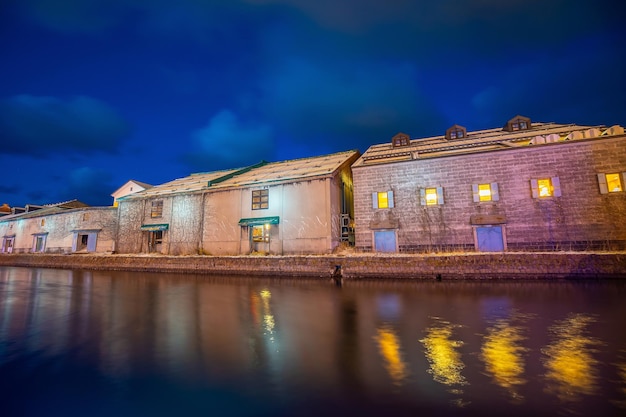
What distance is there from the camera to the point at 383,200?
19.6 m

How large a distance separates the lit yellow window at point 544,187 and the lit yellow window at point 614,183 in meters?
2.46

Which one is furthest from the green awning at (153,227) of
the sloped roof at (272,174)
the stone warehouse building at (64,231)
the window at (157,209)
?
the stone warehouse building at (64,231)

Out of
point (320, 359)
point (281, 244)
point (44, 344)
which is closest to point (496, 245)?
point (281, 244)

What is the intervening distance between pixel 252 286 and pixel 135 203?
2048cm

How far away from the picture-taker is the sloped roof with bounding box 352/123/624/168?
17.0 meters

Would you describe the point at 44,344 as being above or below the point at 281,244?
below

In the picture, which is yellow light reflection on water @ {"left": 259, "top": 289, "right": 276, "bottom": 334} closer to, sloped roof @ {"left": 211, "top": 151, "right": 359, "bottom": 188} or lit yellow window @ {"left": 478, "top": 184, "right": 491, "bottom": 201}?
sloped roof @ {"left": 211, "top": 151, "right": 359, "bottom": 188}

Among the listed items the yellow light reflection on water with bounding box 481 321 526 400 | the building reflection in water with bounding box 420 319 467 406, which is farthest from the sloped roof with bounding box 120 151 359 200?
Answer: the yellow light reflection on water with bounding box 481 321 526 400

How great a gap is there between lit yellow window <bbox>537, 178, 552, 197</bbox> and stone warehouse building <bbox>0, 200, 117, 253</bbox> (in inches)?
1455

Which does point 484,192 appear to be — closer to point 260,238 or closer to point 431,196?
point 431,196

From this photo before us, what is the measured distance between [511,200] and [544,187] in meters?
1.80

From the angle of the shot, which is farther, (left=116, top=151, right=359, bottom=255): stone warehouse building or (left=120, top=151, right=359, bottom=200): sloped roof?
(left=120, top=151, right=359, bottom=200): sloped roof

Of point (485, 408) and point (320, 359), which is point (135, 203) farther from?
point (485, 408)

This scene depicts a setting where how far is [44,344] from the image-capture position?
6.13m
